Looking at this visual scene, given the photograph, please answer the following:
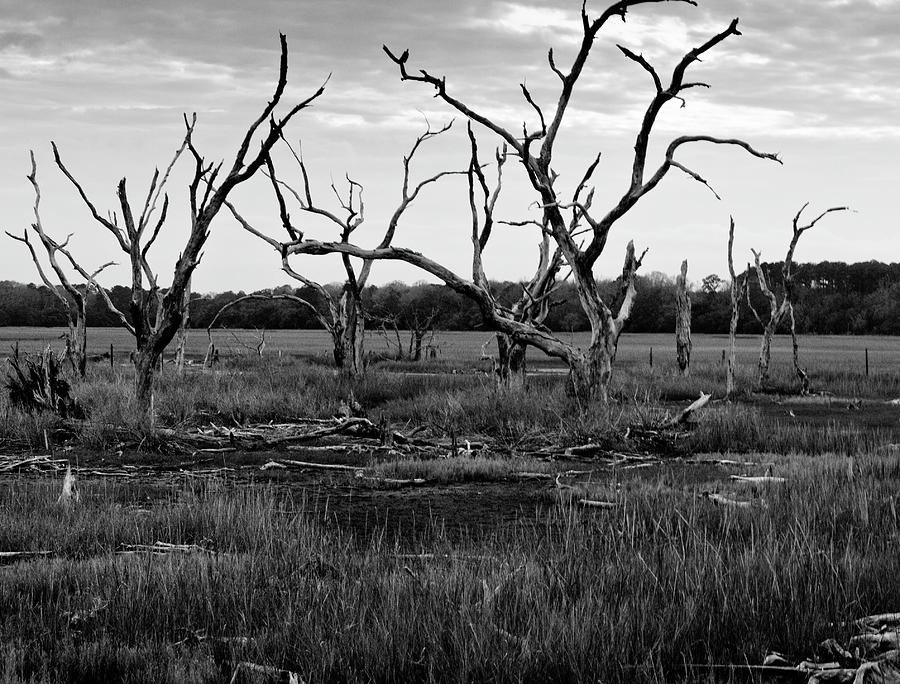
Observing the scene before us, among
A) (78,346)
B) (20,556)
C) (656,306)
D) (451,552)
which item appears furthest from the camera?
(656,306)

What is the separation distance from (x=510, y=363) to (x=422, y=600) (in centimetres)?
1568

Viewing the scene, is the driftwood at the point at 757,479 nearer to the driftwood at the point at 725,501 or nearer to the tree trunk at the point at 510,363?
the driftwood at the point at 725,501

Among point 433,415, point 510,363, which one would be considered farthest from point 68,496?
point 510,363

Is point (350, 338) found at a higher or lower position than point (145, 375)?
higher

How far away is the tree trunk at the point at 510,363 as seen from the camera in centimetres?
2130

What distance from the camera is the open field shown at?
18.0ft

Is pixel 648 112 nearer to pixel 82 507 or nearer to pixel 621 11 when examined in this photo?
pixel 621 11

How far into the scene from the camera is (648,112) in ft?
54.5

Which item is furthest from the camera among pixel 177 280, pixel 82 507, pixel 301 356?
pixel 301 356

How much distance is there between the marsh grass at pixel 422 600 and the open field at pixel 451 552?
0.07 ft

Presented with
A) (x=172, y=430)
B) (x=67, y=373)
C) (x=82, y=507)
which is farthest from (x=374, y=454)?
(x=67, y=373)

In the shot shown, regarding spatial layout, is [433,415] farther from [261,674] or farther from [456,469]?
[261,674]

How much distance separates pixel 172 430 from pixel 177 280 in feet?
7.38

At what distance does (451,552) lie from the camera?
719 cm
